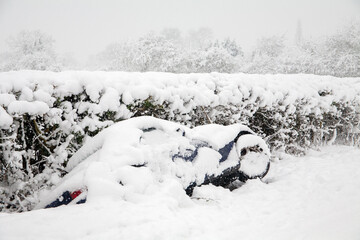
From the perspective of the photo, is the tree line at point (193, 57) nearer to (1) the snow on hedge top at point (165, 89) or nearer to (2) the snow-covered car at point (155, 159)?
(1) the snow on hedge top at point (165, 89)

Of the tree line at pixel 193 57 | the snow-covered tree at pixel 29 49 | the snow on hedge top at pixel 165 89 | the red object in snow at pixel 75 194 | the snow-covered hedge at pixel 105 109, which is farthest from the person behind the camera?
the snow-covered tree at pixel 29 49

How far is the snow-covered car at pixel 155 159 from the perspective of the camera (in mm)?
2342

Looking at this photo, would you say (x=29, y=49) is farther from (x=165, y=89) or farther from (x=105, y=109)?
(x=105, y=109)

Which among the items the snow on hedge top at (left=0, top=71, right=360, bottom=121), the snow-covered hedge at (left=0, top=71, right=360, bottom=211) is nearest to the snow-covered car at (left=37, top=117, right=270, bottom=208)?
the snow-covered hedge at (left=0, top=71, right=360, bottom=211)

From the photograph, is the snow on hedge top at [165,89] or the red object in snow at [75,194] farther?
the snow on hedge top at [165,89]

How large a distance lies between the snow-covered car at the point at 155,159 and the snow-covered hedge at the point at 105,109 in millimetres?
694

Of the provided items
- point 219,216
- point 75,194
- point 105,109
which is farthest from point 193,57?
point 75,194

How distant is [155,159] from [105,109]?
1.53 m

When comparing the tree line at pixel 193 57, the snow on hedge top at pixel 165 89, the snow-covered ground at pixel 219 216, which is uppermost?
the tree line at pixel 193 57

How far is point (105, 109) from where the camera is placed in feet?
12.5

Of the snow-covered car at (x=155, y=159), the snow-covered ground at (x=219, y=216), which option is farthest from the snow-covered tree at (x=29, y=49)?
the snow-covered ground at (x=219, y=216)

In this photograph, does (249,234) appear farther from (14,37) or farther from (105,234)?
(14,37)

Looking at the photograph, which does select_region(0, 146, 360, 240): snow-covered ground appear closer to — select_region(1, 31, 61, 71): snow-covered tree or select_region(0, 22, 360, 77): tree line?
select_region(0, 22, 360, 77): tree line

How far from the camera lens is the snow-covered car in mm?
2342
